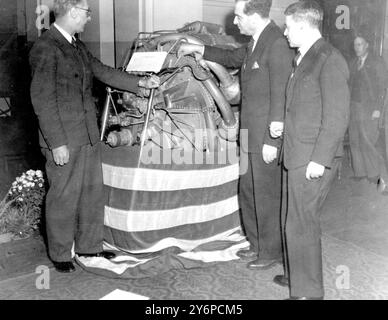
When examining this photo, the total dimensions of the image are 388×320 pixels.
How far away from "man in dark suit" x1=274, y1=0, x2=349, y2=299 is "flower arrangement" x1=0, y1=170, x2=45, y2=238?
268cm

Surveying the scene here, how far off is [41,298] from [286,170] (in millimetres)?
1809

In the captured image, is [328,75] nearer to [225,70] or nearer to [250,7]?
[250,7]

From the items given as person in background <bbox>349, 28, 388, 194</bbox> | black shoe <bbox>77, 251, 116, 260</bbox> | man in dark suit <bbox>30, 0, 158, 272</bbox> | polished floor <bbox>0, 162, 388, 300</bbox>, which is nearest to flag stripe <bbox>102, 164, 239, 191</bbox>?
man in dark suit <bbox>30, 0, 158, 272</bbox>

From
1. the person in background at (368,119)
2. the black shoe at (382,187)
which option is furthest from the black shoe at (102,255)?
the person in background at (368,119)

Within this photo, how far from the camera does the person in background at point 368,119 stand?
6.11 m

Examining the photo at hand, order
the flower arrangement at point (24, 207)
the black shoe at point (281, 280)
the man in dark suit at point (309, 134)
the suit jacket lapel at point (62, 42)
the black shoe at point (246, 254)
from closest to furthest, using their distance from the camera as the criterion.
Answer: the man in dark suit at point (309, 134) → the black shoe at point (281, 280) → the suit jacket lapel at point (62, 42) → the black shoe at point (246, 254) → the flower arrangement at point (24, 207)

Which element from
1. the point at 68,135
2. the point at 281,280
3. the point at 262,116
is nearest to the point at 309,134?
the point at 262,116

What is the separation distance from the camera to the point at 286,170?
293cm

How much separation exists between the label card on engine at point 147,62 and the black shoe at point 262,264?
1.64 meters

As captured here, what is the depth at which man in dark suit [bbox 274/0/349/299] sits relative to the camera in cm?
254

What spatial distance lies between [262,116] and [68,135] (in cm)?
143

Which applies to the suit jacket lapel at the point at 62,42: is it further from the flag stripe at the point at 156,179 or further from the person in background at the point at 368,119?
the person in background at the point at 368,119

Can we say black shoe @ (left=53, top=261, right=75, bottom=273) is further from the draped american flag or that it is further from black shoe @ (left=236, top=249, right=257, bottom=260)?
black shoe @ (left=236, top=249, right=257, bottom=260)
